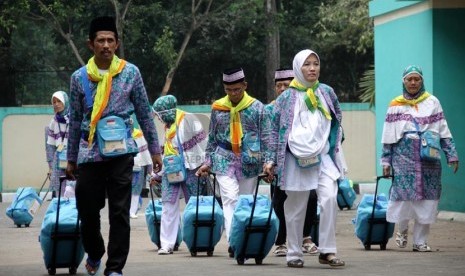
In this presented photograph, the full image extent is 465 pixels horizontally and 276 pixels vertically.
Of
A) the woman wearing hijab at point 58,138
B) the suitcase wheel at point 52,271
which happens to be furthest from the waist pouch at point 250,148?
the woman wearing hijab at point 58,138

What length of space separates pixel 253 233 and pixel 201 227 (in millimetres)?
1316

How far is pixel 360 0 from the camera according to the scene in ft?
113

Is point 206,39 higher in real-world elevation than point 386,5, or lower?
higher

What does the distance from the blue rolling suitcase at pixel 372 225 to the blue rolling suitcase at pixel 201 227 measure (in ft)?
4.83

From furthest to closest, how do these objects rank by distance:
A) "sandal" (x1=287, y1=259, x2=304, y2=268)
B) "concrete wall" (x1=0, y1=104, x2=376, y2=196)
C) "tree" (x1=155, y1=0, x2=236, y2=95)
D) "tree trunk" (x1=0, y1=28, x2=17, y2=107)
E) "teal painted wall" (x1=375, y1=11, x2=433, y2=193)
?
"tree trunk" (x1=0, y1=28, x2=17, y2=107), "tree" (x1=155, y1=0, x2=236, y2=95), "concrete wall" (x1=0, y1=104, x2=376, y2=196), "teal painted wall" (x1=375, y1=11, x2=433, y2=193), "sandal" (x1=287, y1=259, x2=304, y2=268)

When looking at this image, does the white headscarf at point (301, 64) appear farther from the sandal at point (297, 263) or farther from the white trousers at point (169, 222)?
the white trousers at point (169, 222)

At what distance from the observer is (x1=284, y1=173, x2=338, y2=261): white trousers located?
11.4 metres

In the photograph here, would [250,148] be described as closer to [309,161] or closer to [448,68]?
[309,161]

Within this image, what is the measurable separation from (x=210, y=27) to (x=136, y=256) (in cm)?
1999

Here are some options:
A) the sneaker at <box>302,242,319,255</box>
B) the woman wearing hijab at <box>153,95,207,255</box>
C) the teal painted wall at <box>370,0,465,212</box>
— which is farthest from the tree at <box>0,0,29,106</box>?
the sneaker at <box>302,242,319,255</box>

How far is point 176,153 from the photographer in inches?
563

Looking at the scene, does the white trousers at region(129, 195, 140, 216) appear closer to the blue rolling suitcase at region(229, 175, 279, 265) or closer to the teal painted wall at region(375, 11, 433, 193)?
the teal painted wall at region(375, 11, 433, 193)

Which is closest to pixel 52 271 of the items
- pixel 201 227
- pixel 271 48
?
pixel 201 227

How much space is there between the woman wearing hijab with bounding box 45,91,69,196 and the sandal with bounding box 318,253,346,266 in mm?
6670
